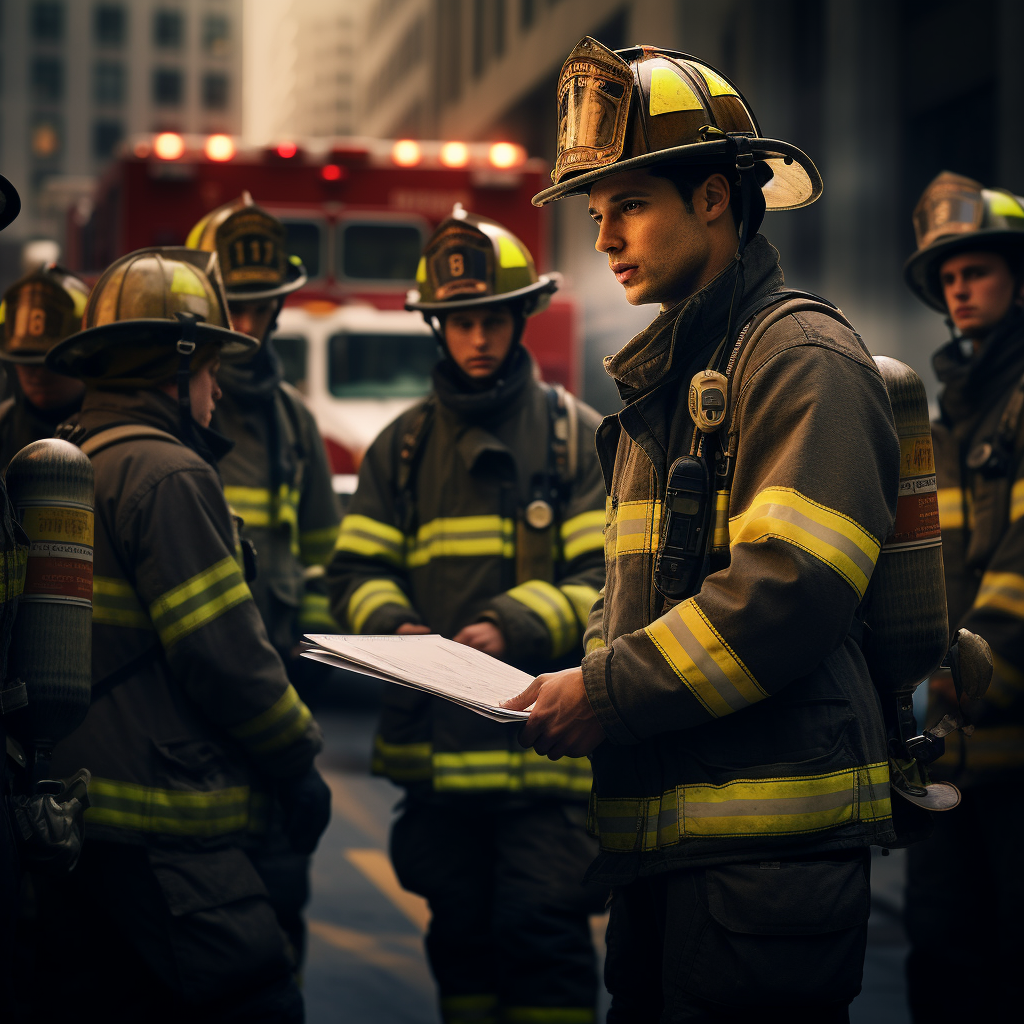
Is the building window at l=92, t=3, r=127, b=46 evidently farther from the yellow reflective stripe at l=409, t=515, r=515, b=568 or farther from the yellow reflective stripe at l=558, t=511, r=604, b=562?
the yellow reflective stripe at l=558, t=511, r=604, b=562

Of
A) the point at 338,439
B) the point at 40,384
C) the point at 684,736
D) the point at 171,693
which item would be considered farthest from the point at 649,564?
the point at 338,439

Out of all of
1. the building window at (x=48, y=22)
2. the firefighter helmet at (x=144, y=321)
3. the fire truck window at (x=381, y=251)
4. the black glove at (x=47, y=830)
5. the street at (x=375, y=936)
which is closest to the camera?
the black glove at (x=47, y=830)

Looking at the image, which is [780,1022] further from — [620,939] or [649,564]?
[649,564]

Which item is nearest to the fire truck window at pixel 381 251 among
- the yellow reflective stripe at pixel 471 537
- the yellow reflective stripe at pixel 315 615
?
the yellow reflective stripe at pixel 315 615

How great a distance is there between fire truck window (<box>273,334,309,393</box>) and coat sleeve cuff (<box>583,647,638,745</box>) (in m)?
7.05

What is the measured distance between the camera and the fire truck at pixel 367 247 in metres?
8.88

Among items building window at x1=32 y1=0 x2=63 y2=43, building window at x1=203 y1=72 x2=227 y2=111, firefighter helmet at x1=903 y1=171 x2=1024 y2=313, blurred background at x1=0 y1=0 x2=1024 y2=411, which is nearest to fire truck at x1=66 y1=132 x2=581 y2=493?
blurred background at x1=0 y1=0 x2=1024 y2=411

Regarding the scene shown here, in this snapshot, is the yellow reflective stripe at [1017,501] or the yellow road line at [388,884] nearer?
the yellow reflective stripe at [1017,501]

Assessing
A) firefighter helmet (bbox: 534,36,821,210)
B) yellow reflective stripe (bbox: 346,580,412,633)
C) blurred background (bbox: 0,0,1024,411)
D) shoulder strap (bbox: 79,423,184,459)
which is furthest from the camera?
blurred background (bbox: 0,0,1024,411)

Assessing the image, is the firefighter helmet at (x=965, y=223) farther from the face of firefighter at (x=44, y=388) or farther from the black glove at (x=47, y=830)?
the black glove at (x=47, y=830)

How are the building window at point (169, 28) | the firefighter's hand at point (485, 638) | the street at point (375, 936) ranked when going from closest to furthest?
the firefighter's hand at point (485, 638), the street at point (375, 936), the building window at point (169, 28)

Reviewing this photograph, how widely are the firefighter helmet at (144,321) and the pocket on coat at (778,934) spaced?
1.80 meters

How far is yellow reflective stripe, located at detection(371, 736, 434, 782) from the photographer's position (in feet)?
12.7

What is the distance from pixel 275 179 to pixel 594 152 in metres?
6.87
